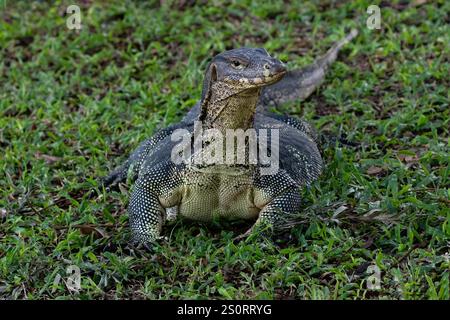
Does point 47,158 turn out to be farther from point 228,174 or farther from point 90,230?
point 228,174

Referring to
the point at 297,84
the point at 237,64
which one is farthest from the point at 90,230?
the point at 297,84

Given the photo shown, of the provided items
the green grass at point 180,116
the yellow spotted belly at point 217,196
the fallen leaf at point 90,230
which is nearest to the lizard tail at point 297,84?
the green grass at point 180,116

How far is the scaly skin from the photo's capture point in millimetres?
6066

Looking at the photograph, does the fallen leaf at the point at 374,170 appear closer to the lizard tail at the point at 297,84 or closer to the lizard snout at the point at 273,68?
the lizard tail at the point at 297,84

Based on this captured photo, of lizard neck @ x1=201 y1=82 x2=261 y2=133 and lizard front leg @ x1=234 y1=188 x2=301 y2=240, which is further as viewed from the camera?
lizard front leg @ x1=234 y1=188 x2=301 y2=240

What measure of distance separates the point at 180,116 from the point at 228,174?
8.79 feet

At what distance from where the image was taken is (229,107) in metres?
6.19

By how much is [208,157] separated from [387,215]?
1321 mm

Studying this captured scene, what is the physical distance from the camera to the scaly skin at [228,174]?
19.9ft

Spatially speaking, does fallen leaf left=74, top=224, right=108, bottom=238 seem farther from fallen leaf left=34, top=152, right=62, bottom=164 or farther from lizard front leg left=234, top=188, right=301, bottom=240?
fallen leaf left=34, top=152, right=62, bottom=164

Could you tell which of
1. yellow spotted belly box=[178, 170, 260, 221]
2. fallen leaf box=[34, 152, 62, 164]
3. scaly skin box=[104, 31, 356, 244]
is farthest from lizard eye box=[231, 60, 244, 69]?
fallen leaf box=[34, 152, 62, 164]

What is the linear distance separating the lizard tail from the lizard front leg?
2333 mm

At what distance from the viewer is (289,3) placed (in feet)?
36.8
